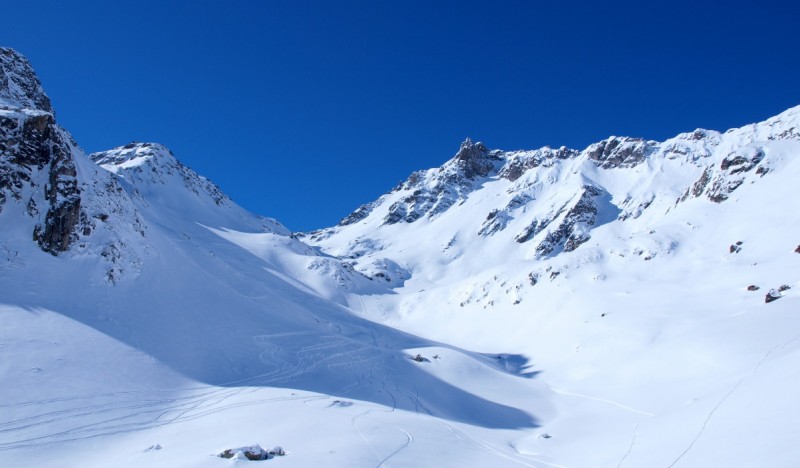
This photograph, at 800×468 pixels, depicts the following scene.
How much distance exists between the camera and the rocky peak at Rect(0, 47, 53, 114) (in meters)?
46.4

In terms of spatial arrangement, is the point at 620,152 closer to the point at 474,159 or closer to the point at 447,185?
the point at 447,185

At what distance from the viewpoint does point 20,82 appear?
168 feet

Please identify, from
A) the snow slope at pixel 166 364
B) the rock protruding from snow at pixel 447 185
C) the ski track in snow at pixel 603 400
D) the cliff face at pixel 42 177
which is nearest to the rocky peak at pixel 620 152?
the rock protruding from snow at pixel 447 185

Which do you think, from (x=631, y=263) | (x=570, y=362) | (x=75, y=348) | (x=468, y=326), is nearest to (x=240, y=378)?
(x=75, y=348)

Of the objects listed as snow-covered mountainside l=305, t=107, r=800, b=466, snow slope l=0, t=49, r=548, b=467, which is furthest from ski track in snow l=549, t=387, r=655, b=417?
snow slope l=0, t=49, r=548, b=467

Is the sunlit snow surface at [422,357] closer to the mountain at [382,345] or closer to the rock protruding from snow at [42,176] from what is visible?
the mountain at [382,345]

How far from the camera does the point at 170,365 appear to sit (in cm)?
2655

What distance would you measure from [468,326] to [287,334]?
33.0m

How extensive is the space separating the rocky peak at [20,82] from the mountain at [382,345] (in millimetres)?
311

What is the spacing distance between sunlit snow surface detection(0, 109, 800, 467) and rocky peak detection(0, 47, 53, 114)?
516 inches

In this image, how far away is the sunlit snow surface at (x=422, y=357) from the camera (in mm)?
15875

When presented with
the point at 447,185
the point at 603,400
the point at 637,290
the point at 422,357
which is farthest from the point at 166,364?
the point at 447,185

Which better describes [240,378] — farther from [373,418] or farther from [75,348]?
[373,418]

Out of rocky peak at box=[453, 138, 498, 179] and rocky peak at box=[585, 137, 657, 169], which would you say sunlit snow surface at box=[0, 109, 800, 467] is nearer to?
rocky peak at box=[585, 137, 657, 169]
